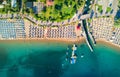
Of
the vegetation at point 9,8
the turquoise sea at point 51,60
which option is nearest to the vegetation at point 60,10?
the vegetation at point 9,8

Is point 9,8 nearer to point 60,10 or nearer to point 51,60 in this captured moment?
point 60,10

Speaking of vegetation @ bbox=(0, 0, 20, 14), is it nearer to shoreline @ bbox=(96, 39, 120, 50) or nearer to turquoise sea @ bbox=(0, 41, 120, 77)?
turquoise sea @ bbox=(0, 41, 120, 77)

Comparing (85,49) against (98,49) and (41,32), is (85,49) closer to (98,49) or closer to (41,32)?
(98,49)

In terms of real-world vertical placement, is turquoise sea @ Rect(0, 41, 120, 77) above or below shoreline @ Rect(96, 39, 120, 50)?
below

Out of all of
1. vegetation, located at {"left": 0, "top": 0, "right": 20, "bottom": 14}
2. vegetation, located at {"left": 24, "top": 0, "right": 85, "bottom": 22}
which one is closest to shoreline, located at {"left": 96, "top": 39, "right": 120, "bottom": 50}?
vegetation, located at {"left": 24, "top": 0, "right": 85, "bottom": 22}

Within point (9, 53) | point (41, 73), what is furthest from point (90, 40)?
point (9, 53)

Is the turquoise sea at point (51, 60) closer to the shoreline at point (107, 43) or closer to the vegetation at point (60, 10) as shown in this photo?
the shoreline at point (107, 43)

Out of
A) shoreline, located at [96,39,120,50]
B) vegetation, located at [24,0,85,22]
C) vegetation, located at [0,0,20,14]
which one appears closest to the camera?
vegetation, located at [0,0,20,14]
